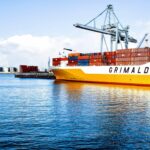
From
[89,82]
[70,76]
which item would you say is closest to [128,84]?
[89,82]

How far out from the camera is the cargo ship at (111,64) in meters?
74.8

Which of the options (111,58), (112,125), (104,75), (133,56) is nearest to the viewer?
(112,125)

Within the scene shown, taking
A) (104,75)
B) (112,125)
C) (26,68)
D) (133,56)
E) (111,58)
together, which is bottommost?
(112,125)

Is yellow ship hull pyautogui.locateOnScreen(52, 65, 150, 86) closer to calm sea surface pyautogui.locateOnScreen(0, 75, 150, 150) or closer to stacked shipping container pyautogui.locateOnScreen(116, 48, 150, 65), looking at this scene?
stacked shipping container pyautogui.locateOnScreen(116, 48, 150, 65)

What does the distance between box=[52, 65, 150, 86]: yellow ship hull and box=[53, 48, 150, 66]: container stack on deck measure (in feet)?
8.07

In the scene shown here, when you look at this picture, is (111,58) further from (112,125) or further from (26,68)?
(26,68)

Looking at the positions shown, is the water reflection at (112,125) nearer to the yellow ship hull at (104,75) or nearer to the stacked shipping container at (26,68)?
the yellow ship hull at (104,75)

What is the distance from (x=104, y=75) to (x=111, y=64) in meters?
3.70

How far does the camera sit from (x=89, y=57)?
9031cm

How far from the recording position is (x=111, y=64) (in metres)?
83.6

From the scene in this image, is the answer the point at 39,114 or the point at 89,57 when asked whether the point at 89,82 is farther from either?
the point at 39,114

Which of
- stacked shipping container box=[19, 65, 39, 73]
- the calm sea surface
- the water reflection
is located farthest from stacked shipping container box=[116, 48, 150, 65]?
stacked shipping container box=[19, 65, 39, 73]

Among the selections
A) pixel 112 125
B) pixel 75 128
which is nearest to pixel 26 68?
pixel 112 125

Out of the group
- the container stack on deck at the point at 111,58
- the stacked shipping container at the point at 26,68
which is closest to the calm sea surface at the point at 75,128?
the container stack on deck at the point at 111,58
